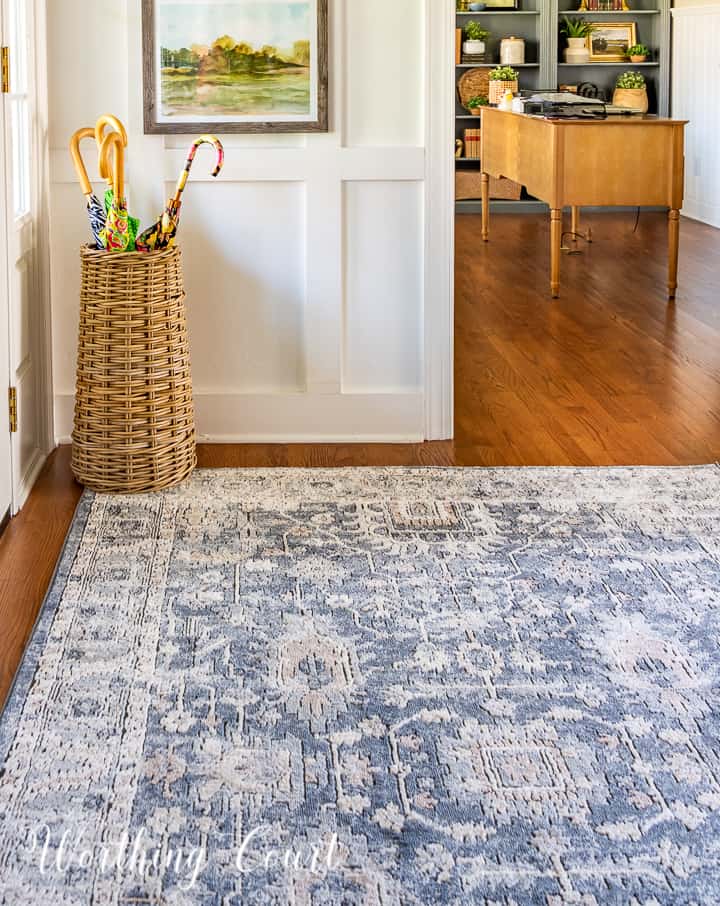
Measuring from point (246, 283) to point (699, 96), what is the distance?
21.7ft

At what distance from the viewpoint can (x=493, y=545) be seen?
3006 millimetres

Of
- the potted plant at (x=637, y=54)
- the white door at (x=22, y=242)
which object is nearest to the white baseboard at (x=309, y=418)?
the white door at (x=22, y=242)

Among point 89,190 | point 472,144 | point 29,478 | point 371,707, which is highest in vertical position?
point 472,144

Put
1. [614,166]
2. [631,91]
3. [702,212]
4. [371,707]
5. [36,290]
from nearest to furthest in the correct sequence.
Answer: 1. [371,707]
2. [36,290]
3. [614,166]
4. [702,212]
5. [631,91]

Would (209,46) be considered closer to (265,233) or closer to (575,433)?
(265,233)

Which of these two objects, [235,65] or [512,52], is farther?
[512,52]

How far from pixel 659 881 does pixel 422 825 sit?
1.07 feet

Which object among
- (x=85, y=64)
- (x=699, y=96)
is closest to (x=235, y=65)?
(x=85, y=64)

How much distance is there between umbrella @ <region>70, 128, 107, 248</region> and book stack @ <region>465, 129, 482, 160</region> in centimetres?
722

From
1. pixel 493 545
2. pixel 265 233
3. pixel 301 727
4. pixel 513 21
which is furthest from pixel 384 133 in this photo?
pixel 513 21

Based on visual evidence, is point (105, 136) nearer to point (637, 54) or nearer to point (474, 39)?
point (474, 39)

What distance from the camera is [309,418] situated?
13.0 ft

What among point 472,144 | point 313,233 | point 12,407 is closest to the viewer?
point 12,407

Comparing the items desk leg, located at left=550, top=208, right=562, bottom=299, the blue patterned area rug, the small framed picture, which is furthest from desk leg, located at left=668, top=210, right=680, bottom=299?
the small framed picture
